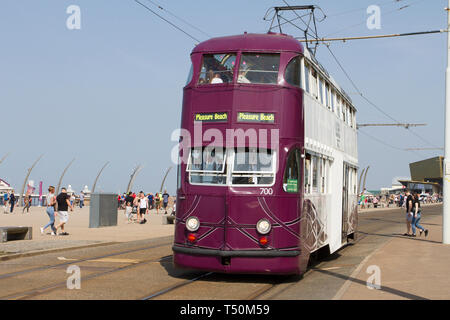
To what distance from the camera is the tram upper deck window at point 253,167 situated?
10828 mm

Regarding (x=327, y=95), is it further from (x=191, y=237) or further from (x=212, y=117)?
(x=191, y=237)

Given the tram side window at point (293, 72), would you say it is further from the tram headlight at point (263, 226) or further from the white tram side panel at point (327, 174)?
the tram headlight at point (263, 226)

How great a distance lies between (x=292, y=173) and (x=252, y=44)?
2.46 m

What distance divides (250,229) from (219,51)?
10.9ft

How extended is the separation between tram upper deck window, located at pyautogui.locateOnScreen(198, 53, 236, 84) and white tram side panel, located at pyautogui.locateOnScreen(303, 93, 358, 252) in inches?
59.1

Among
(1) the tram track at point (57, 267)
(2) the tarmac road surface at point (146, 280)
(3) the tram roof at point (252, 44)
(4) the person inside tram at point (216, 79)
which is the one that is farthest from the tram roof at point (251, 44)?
(1) the tram track at point (57, 267)

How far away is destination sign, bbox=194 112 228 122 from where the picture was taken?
11.0 m

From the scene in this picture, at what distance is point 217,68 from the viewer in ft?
37.3

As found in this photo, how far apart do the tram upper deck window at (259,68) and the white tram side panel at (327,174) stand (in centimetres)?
86

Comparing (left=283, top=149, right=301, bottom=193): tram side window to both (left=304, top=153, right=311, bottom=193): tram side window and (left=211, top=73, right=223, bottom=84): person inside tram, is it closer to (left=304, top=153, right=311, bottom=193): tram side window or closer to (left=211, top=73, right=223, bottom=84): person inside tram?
(left=304, top=153, right=311, bottom=193): tram side window

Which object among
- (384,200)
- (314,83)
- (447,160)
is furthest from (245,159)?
(384,200)

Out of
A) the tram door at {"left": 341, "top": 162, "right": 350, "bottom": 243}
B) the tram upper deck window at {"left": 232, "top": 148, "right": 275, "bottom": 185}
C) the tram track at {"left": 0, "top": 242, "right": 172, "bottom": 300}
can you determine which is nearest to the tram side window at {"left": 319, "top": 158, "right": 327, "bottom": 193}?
the tram upper deck window at {"left": 232, "top": 148, "right": 275, "bottom": 185}

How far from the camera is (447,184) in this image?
766 inches
